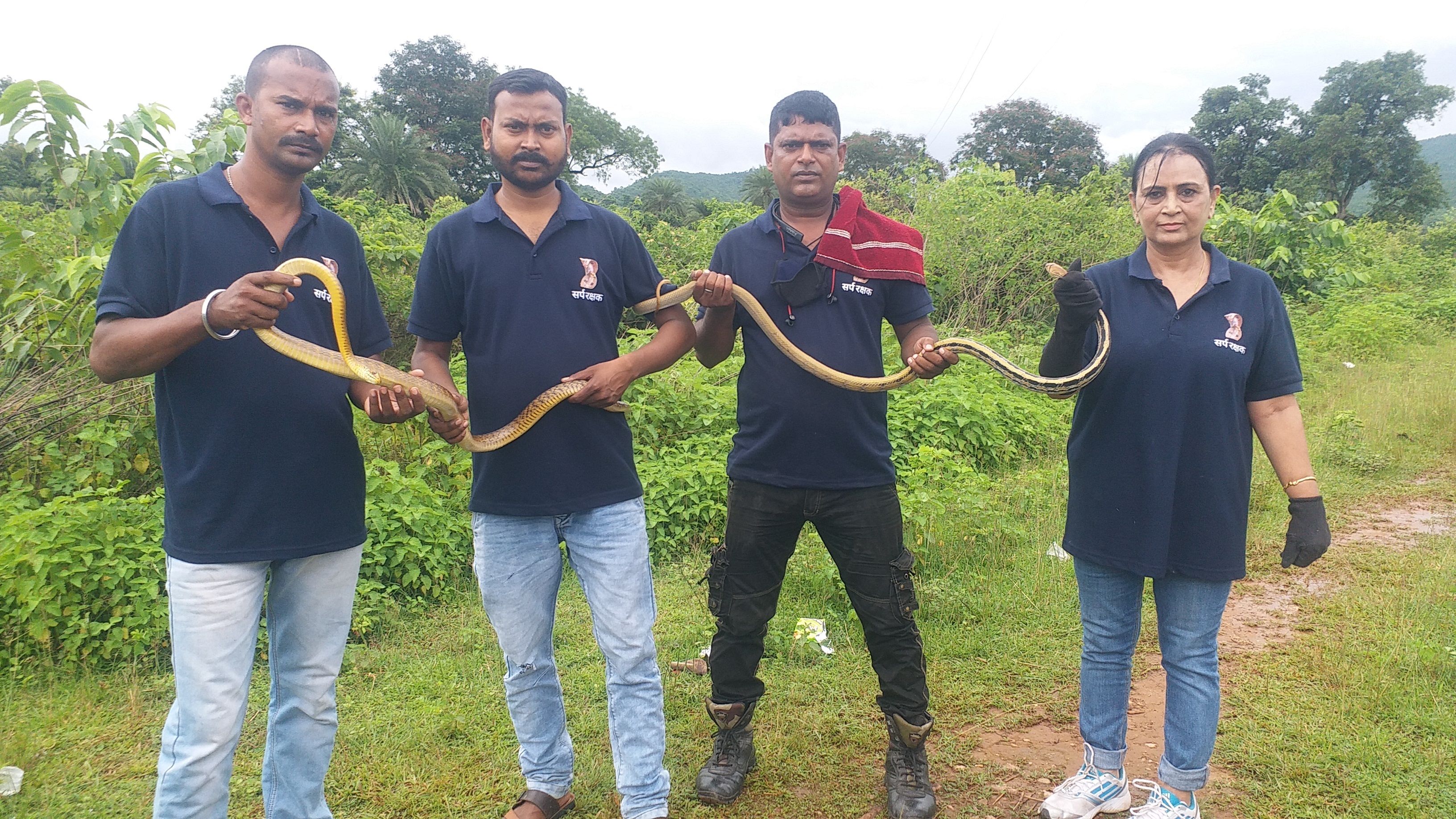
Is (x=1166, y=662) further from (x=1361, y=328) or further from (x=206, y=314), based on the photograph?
(x=1361, y=328)

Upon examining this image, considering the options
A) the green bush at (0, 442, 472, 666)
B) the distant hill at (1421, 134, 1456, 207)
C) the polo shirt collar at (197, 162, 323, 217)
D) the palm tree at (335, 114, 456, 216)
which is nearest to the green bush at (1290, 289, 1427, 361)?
the green bush at (0, 442, 472, 666)

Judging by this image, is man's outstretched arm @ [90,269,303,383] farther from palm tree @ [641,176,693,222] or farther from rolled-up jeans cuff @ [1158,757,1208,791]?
palm tree @ [641,176,693,222]

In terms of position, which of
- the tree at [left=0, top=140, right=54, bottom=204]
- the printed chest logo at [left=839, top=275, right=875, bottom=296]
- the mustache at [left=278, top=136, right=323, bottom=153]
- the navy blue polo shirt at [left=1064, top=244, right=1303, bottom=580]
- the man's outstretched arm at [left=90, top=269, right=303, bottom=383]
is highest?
the tree at [left=0, top=140, right=54, bottom=204]

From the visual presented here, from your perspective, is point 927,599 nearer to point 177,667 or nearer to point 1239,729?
point 1239,729

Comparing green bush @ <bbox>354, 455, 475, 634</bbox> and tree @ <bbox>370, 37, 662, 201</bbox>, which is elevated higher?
tree @ <bbox>370, 37, 662, 201</bbox>

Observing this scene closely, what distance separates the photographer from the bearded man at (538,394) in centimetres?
317

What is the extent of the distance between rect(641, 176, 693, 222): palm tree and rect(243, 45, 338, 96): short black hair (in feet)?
124

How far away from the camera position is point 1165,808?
3.35m

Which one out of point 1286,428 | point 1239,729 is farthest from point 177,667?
point 1239,729

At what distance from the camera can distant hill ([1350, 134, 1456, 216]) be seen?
4778cm

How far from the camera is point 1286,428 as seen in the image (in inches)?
125

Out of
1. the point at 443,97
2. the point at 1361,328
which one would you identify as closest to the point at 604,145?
the point at 443,97

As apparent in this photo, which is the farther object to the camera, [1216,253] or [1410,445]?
[1410,445]

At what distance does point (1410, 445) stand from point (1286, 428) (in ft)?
26.8
